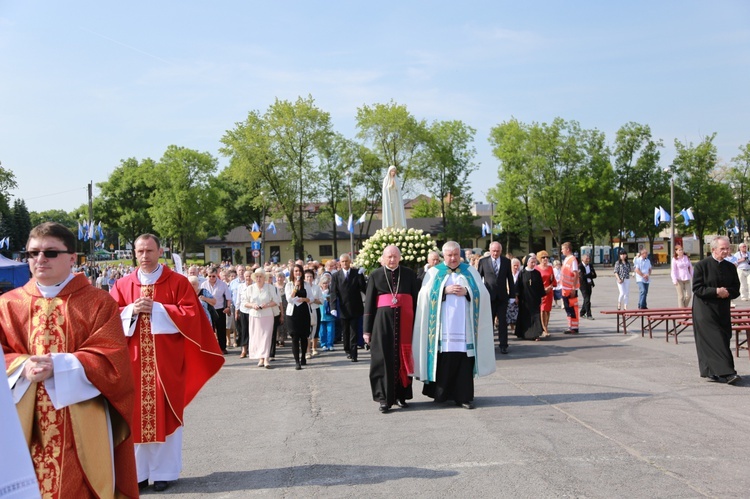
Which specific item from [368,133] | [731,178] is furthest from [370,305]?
[731,178]

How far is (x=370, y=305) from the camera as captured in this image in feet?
29.6

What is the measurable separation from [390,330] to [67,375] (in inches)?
212

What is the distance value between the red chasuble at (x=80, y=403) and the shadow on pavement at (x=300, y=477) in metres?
1.81

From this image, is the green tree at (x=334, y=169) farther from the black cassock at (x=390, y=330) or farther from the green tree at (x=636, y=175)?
the black cassock at (x=390, y=330)

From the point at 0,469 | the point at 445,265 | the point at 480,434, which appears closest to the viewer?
the point at 0,469

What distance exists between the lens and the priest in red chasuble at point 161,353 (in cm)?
Result: 587

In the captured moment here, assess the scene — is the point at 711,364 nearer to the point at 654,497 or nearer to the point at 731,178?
the point at 654,497

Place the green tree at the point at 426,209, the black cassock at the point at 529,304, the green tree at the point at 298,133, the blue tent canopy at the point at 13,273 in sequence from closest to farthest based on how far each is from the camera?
the black cassock at the point at 529,304 → the blue tent canopy at the point at 13,273 → the green tree at the point at 298,133 → the green tree at the point at 426,209

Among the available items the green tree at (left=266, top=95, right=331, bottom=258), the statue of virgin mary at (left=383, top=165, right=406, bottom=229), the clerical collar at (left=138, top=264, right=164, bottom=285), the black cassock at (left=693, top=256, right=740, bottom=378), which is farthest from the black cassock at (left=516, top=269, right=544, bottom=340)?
the green tree at (left=266, top=95, right=331, bottom=258)

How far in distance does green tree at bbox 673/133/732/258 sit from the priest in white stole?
56.8 m

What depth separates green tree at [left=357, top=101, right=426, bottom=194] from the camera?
2325 inches

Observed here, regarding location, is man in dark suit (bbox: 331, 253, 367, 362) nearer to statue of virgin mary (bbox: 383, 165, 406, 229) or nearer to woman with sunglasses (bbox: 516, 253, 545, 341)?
statue of virgin mary (bbox: 383, 165, 406, 229)

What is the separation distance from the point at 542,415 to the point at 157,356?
4.24 meters

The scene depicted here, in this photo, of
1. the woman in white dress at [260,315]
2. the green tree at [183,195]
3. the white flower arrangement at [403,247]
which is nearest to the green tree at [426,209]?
the green tree at [183,195]
